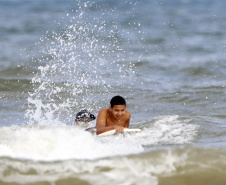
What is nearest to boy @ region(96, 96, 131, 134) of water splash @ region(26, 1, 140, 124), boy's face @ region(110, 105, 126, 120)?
boy's face @ region(110, 105, 126, 120)

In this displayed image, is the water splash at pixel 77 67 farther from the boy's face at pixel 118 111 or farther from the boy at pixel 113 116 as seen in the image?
the boy's face at pixel 118 111

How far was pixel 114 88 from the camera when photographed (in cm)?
1568

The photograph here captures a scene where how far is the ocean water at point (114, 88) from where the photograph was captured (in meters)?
6.14

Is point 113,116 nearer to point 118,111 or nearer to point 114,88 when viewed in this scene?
point 118,111

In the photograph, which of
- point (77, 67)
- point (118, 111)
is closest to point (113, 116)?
point (118, 111)

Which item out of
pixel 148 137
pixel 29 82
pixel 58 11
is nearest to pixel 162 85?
pixel 29 82

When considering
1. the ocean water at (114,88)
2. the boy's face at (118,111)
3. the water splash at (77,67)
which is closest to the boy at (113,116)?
the boy's face at (118,111)

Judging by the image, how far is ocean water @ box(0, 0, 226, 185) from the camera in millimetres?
6141

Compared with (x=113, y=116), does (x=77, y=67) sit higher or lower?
higher

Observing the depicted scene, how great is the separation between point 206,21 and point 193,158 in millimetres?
26885

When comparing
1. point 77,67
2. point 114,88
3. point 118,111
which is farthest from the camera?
point 77,67

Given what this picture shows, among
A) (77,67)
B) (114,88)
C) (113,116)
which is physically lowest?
(113,116)

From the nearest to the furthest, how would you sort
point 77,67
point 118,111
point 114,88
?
point 118,111 < point 114,88 < point 77,67

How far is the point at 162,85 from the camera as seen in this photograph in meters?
16.4
